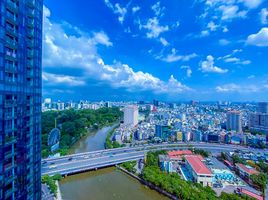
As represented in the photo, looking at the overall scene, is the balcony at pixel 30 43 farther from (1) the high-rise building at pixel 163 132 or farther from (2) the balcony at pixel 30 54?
(1) the high-rise building at pixel 163 132

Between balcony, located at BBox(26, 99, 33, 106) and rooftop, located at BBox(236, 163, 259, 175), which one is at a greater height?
balcony, located at BBox(26, 99, 33, 106)

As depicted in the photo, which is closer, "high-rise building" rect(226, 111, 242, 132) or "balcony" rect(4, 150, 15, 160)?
"balcony" rect(4, 150, 15, 160)

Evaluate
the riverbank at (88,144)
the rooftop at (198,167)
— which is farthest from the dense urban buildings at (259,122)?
the riverbank at (88,144)

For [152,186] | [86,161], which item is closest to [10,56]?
[152,186]

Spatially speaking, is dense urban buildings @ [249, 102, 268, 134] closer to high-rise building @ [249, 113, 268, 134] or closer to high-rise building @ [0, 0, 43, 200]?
high-rise building @ [249, 113, 268, 134]

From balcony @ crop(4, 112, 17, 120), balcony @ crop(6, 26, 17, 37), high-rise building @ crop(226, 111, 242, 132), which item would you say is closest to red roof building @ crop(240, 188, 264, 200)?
balcony @ crop(4, 112, 17, 120)

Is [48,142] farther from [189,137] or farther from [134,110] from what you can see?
[134,110]

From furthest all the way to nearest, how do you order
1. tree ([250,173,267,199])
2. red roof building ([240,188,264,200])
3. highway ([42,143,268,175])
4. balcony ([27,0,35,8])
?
highway ([42,143,268,175]) < tree ([250,173,267,199]) < red roof building ([240,188,264,200]) < balcony ([27,0,35,8])
